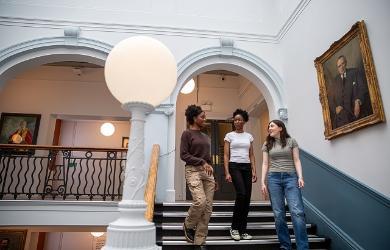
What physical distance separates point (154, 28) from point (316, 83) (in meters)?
3.57

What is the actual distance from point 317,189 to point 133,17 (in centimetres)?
506

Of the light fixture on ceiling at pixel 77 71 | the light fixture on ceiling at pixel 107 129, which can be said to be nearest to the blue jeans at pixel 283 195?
the light fixture on ceiling at pixel 77 71

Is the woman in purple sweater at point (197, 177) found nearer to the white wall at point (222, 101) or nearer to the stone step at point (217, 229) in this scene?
the stone step at point (217, 229)

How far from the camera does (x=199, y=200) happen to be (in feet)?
10.2

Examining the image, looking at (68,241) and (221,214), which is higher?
(221,214)

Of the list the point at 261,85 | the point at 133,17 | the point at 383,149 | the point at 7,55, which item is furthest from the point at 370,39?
the point at 7,55

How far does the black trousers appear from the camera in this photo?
12.3ft

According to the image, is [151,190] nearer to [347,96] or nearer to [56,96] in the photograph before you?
[347,96]

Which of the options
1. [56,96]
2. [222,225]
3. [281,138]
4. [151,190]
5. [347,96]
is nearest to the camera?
[281,138]

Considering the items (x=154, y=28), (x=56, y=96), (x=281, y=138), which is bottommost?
(x=281, y=138)

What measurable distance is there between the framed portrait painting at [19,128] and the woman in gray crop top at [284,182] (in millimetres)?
7078

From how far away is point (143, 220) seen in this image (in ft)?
5.16

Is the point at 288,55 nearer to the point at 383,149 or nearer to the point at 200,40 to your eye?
the point at 200,40

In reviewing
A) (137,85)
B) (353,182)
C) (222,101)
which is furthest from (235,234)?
(222,101)
